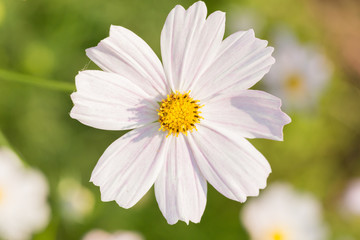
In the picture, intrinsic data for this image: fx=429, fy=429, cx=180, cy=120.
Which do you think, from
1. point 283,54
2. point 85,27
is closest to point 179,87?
point 85,27

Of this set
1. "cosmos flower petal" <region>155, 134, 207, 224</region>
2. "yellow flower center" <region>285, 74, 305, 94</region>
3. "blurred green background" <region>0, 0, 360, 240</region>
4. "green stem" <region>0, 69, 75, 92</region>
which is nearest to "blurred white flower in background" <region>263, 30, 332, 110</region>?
"yellow flower center" <region>285, 74, 305, 94</region>

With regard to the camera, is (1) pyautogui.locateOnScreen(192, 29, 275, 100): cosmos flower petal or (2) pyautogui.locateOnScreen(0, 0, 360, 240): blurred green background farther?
(2) pyautogui.locateOnScreen(0, 0, 360, 240): blurred green background

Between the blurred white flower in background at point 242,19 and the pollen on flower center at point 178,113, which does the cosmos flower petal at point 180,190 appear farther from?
the blurred white flower in background at point 242,19

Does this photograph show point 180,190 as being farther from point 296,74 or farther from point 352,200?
point 296,74

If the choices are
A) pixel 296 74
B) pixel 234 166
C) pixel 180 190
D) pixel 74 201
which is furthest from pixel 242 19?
pixel 180 190

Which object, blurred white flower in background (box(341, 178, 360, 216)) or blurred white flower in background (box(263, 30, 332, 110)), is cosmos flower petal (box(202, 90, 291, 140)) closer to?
blurred white flower in background (box(263, 30, 332, 110))

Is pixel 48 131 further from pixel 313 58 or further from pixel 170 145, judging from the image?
pixel 313 58
